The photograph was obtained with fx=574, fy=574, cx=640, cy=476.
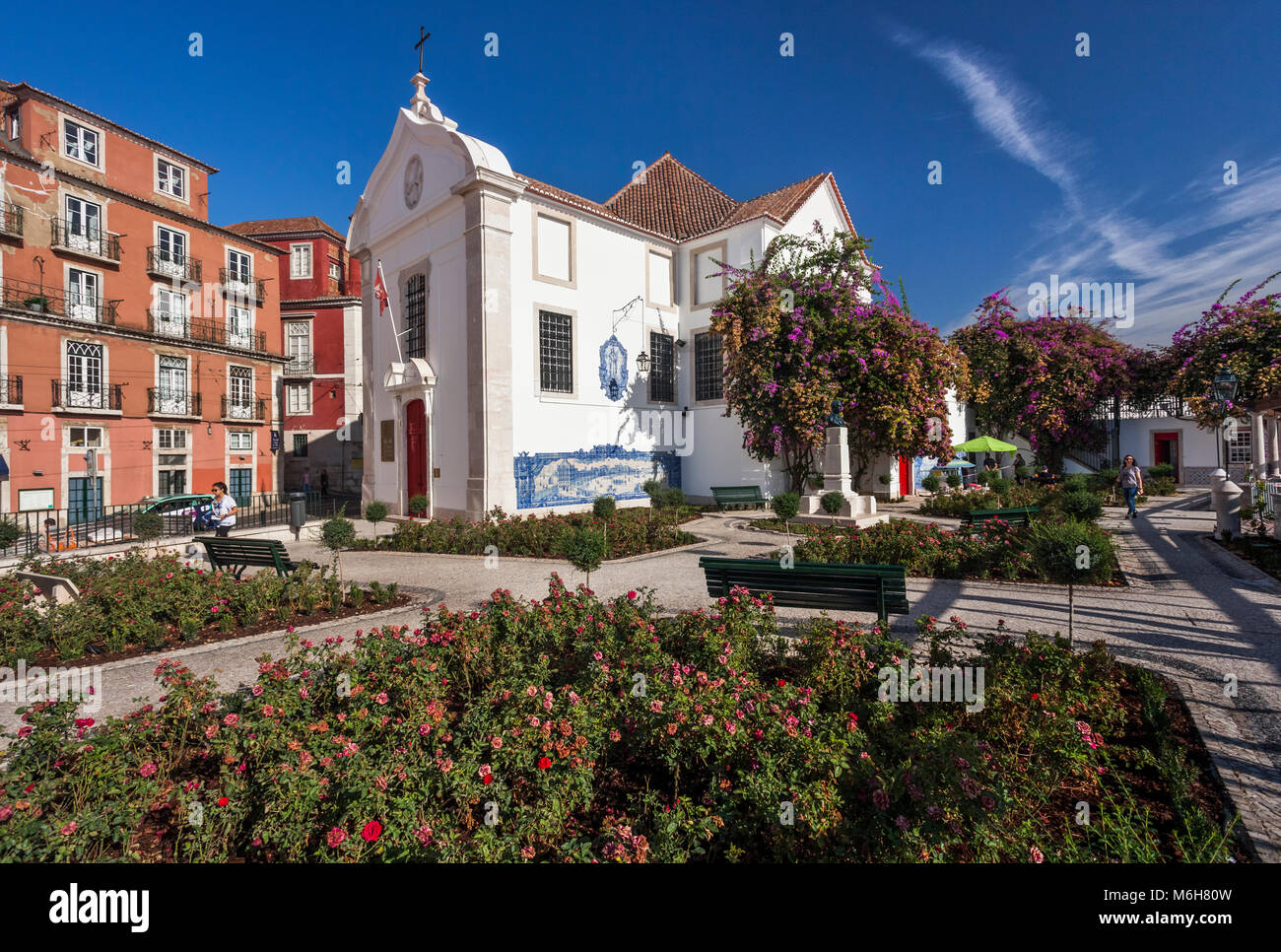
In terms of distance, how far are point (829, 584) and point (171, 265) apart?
28687 millimetres

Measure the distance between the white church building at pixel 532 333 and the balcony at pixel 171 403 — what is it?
9.64 metres

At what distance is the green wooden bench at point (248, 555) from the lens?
7.61 meters

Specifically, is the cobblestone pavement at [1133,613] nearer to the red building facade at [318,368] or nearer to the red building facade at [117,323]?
the red building facade at [117,323]

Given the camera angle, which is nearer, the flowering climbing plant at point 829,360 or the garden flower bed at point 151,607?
the garden flower bed at point 151,607

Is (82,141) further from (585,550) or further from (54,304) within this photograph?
(585,550)

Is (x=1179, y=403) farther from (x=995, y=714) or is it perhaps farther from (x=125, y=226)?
(x=125, y=226)

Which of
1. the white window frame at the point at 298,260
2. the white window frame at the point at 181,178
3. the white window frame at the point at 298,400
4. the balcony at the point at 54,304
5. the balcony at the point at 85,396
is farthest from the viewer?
the white window frame at the point at 298,260

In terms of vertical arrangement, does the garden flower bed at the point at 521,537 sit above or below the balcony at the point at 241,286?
below

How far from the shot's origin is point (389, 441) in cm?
1822

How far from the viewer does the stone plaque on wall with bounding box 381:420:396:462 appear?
18062mm

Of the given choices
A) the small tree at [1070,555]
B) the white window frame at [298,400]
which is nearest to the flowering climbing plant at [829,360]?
the small tree at [1070,555]

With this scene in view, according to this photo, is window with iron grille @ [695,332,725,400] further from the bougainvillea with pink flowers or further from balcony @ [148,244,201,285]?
balcony @ [148,244,201,285]
